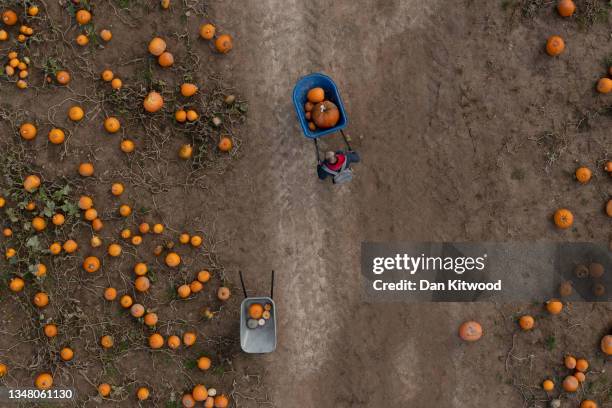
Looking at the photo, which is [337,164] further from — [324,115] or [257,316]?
[257,316]

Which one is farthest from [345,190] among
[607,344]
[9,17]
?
[9,17]

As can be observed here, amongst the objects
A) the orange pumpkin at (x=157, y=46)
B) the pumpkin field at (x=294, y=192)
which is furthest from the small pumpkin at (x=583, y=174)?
the orange pumpkin at (x=157, y=46)

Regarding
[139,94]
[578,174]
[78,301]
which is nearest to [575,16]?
[578,174]

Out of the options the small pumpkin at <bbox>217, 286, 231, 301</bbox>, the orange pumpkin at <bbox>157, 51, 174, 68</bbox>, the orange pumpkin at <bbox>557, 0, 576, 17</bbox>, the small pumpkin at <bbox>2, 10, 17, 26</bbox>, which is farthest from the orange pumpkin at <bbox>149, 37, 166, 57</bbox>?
the orange pumpkin at <bbox>557, 0, 576, 17</bbox>

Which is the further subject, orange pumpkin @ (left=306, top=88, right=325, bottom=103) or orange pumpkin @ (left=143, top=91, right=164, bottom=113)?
orange pumpkin @ (left=143, top=91, right=164, bottom=113)

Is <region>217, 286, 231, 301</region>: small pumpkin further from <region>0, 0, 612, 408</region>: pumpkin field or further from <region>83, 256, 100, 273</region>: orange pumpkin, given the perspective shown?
<region>83, 256, 100, 273</region>: orange pumpkin

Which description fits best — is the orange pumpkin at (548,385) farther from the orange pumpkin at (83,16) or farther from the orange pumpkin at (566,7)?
the orange pumpkin at (83,16)
